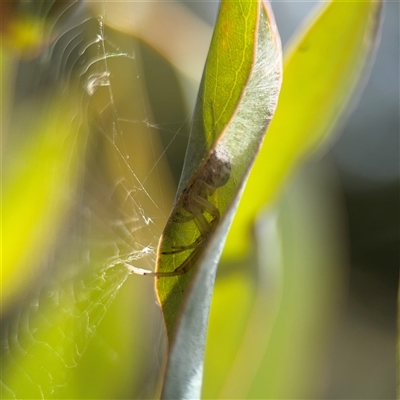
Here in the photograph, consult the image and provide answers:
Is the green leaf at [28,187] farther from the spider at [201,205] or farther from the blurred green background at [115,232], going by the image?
the spider at [201,205]

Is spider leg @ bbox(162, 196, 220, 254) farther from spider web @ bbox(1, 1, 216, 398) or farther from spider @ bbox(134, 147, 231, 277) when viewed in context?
spider web @ bbox(1, 1, 216, 398)

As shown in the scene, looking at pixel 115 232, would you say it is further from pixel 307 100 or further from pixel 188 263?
pixel 188 263

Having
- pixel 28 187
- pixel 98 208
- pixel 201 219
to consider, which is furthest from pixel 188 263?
pixel 98 208

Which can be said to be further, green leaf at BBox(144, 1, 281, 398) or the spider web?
the spider web

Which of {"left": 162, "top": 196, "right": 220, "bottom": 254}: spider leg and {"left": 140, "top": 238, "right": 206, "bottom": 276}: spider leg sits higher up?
{"left": 162, "top": 196, "right": 220, "bottom": 254}: spider leg

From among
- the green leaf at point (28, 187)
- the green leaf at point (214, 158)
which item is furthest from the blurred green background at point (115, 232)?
the green leaf at point (214, 158)

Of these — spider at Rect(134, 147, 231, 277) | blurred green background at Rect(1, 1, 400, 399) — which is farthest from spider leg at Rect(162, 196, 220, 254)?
blurred green background at Rect(1, 1, 400, 399)
